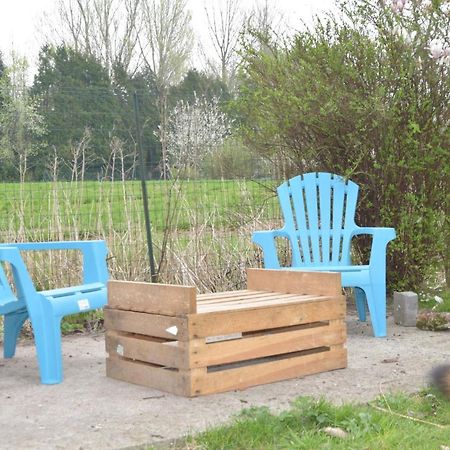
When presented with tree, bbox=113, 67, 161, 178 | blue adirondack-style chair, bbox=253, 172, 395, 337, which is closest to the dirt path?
Result: blue adirondack-style chair, bbox=253, 172, 395, 337

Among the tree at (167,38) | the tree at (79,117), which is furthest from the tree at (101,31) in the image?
the tree at (79,117)

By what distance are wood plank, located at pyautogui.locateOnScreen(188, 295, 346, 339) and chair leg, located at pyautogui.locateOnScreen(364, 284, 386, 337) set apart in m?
0.89

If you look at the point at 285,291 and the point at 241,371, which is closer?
the point at 241,371

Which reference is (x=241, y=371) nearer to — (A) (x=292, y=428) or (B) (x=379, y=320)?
(A) (x=292, y=428)

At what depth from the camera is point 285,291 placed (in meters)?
4.11

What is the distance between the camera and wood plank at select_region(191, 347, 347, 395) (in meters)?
3.30

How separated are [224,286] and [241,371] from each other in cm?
252

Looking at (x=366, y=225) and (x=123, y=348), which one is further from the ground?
(x=366, y=225)

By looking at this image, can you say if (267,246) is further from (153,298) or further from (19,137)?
(19,137)

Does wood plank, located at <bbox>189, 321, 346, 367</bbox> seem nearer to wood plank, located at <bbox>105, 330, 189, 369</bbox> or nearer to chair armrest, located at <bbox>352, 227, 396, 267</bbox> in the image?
wood plank, located at <bbox>105, 330, 189, 369</bbox>

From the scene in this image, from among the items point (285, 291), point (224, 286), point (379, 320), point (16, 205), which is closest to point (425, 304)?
point (379, 320)

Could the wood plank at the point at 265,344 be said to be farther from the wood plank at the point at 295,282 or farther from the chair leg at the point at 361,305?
the chair leg at the point at 361,305

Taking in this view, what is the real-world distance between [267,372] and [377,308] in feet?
4.58

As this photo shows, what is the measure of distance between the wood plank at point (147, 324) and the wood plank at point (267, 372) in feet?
0.67
